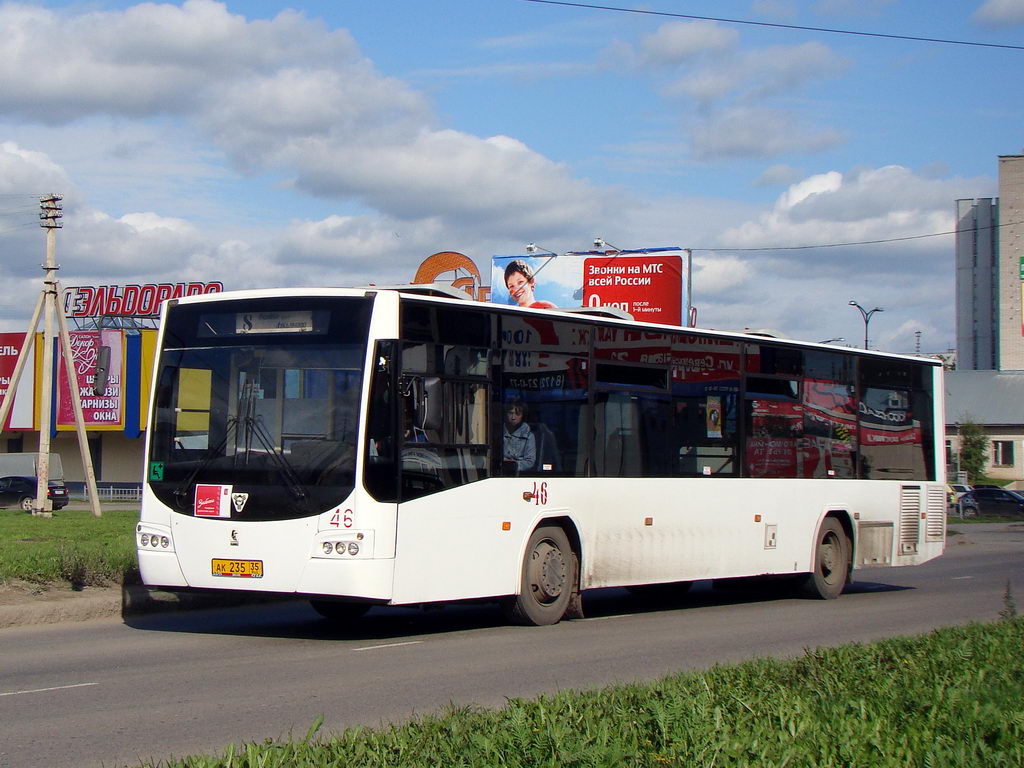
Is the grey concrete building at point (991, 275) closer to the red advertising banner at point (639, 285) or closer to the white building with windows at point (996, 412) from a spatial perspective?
the white building with windows at point (996, 412)

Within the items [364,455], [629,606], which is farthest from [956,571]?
[364,455]

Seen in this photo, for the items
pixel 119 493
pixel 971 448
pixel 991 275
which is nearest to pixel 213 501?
pixel 119 493

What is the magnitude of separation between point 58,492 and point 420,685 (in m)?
40.5

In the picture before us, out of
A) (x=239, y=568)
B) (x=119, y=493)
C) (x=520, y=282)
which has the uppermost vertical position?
(x=520, y=282)

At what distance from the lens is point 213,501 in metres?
11.5

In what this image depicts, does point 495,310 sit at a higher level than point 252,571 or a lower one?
higher

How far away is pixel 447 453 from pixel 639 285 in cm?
2680

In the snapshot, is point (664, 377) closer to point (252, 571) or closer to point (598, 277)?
point (252, 571)

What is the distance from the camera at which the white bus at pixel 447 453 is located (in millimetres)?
11125

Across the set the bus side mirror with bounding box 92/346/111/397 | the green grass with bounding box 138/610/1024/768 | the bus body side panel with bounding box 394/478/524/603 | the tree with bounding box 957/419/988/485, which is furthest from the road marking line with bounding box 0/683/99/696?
the tree with bounding box 957/419/988/485

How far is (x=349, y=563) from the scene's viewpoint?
10.9 m

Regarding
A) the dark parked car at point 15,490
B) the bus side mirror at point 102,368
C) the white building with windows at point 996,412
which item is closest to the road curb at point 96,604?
the bus side mirror at point 102,368

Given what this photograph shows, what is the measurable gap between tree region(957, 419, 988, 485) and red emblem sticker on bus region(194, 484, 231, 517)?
6768cm

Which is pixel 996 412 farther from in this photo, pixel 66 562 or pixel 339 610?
pixel 66 562
